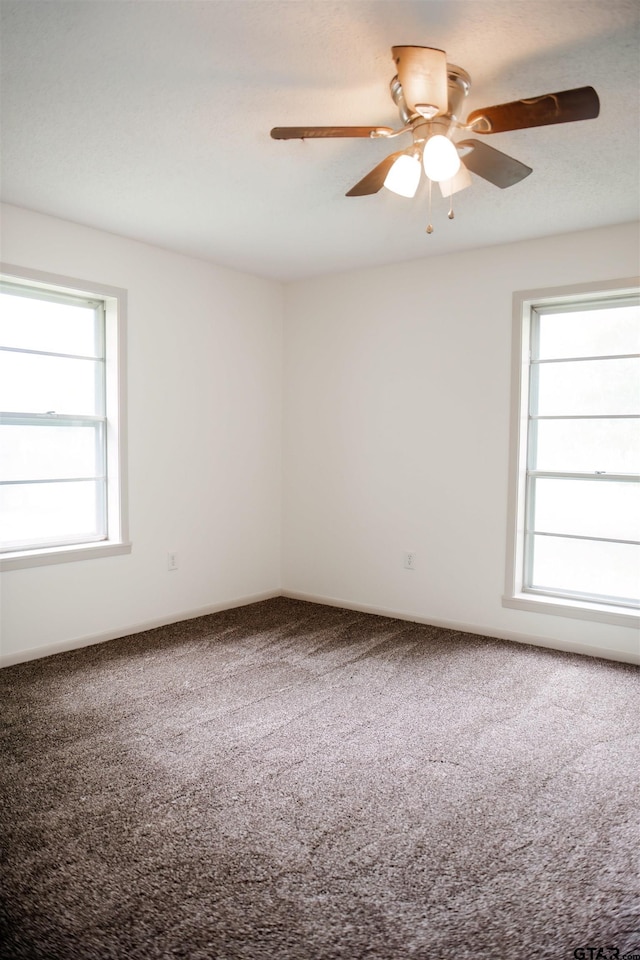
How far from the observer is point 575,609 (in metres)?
4.05

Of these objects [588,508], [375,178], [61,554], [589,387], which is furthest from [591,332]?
[61,554]

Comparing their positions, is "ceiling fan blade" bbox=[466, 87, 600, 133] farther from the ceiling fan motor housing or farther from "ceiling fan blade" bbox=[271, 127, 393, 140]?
"ceiling fan blade" bbox=[271, 127, 393, 140]

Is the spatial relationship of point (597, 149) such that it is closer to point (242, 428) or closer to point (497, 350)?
point (497, 350)

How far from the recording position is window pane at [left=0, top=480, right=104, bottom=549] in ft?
12.6

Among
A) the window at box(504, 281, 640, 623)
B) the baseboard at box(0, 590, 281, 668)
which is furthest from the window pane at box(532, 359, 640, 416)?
the baseboard at box(0, 590, 281, 668)

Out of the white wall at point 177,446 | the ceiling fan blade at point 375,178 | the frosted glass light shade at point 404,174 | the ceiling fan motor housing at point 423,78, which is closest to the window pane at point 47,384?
the white wall at point 177,446

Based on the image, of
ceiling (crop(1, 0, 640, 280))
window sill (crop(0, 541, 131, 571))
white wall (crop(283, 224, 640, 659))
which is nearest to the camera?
ceiling (crop(1, 0, 640, 280))

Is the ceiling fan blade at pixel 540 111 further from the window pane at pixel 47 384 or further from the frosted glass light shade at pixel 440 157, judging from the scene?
the window pane at pixel 47 384

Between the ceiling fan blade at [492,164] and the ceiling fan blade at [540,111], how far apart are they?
17 centimetres

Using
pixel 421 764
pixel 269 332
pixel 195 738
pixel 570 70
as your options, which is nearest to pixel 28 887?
pixel 195 738

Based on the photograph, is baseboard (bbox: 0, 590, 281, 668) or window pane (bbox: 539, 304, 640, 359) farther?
window pane (bbox: 539, 304, 640, 359)

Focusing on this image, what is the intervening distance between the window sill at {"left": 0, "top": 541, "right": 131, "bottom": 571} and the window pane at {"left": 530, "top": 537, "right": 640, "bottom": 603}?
2781mm

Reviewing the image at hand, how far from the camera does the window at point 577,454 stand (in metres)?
3.99

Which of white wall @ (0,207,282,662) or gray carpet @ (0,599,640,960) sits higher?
white wall @ (0,207,282,662)
